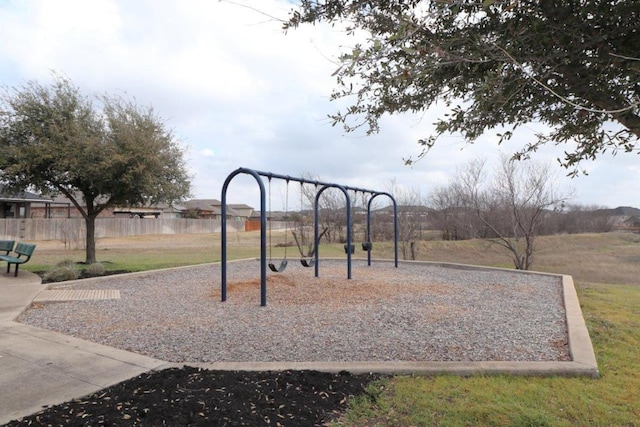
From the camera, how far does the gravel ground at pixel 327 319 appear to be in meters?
4.41

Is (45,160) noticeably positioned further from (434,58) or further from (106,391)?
(434,58)

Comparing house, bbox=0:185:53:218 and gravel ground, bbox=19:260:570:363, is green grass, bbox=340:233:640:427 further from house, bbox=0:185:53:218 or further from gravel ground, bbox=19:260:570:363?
house, bbox=0:185:53:218

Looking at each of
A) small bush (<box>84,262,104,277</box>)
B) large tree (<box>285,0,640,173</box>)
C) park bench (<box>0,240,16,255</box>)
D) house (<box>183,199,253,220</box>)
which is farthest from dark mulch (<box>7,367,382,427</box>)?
house (<box>183,199,253,220</box>)

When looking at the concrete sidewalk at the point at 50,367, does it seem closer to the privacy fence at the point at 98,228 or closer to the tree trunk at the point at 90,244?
the tree trunk at the point at 90,244

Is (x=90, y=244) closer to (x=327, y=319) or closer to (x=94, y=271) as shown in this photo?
(x=94, y=271)

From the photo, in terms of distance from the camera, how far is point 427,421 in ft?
9.25

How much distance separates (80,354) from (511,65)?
15.1 feet

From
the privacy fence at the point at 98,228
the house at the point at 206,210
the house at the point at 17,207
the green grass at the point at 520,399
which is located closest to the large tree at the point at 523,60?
the green grass at the point at 520,399

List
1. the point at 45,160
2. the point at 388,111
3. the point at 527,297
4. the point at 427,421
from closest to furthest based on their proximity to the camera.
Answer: the point at 427,421 < the point at 388,111 < the point at 527,297 < the point at 45,160

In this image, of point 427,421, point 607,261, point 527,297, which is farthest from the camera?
point 607,261

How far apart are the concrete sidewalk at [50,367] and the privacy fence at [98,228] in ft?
72.1

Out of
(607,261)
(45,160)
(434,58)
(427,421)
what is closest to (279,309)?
(427,421)

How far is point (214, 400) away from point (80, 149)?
34.9 feet

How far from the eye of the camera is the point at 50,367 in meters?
3.82
